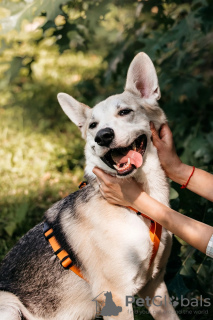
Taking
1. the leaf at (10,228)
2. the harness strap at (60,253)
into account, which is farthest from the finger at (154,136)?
the leaf at (10,228)

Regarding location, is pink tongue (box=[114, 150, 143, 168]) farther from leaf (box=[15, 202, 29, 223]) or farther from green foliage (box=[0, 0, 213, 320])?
leaf (box=[15, 202, 29, 223])

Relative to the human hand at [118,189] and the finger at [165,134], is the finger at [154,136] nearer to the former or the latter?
the finger at [165,134]

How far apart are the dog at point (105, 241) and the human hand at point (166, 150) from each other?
7 cm

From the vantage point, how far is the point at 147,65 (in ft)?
8.63

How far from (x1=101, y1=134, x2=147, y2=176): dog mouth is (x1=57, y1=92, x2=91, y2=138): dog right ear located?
0.60 meters

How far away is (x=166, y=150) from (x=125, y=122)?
0.39 m

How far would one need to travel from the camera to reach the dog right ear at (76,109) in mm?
2891

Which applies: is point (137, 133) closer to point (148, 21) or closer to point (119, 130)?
point (119, 130)

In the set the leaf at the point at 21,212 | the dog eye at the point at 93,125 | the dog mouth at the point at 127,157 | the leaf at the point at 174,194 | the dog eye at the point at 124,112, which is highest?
the dog eye at the point at 124,112

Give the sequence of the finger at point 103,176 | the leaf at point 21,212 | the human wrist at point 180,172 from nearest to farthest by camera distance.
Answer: the finger at point 103,176
the human wrist at point 180,172
the leaf at point 21,212

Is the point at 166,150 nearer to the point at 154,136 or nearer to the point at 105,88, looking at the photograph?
the point at 154,136

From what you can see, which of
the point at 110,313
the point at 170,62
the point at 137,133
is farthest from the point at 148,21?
the point at 110,313

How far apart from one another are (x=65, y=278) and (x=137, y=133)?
121 centimetres

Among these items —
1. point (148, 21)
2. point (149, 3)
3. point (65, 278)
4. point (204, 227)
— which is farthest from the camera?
point (148, 21)
